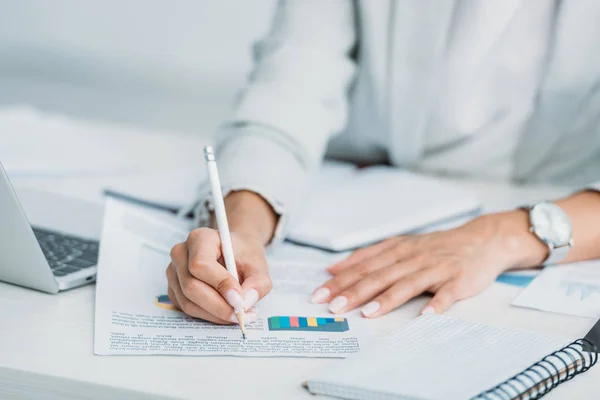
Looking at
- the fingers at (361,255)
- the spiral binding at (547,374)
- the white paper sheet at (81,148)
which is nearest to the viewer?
the spiral binding at (547,374)

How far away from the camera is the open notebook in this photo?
1.08m

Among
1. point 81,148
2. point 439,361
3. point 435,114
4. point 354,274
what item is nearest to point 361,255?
point 354,274

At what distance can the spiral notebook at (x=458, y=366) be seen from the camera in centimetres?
65

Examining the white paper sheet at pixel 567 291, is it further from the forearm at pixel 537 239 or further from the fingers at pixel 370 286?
the fingers at pixel 370 286

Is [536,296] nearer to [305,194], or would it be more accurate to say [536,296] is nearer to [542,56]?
[305,194]

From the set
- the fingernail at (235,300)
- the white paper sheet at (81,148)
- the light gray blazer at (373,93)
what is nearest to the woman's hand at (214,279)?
the fingernail at (235,300)

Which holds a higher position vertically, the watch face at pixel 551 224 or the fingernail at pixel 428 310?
the watch face at pixel 551 224

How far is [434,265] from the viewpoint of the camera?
934mm

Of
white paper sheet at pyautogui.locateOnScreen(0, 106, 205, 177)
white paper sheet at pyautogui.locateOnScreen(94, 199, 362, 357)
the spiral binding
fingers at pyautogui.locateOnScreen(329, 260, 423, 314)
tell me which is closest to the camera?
the spiral binding

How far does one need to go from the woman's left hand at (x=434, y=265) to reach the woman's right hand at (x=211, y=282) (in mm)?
83

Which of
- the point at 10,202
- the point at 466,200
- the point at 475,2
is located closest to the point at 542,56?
the point at 475,2

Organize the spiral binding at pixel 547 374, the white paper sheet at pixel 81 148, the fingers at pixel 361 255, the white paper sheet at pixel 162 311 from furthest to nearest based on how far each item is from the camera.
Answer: the white paper sheet at pixel 81 148 < the fingers at pixel 361 255 < the white paper sheet at pixel 162 311 < the spiral binding at pixel 547 374

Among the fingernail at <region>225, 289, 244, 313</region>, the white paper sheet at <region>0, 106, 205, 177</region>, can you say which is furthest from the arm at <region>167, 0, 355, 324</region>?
the white paper sheet at <region>0, 106, 205, 177</region>

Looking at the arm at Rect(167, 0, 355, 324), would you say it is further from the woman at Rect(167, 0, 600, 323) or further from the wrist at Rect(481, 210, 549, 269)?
the wrist at Rect(481, 210, 549, 269)
